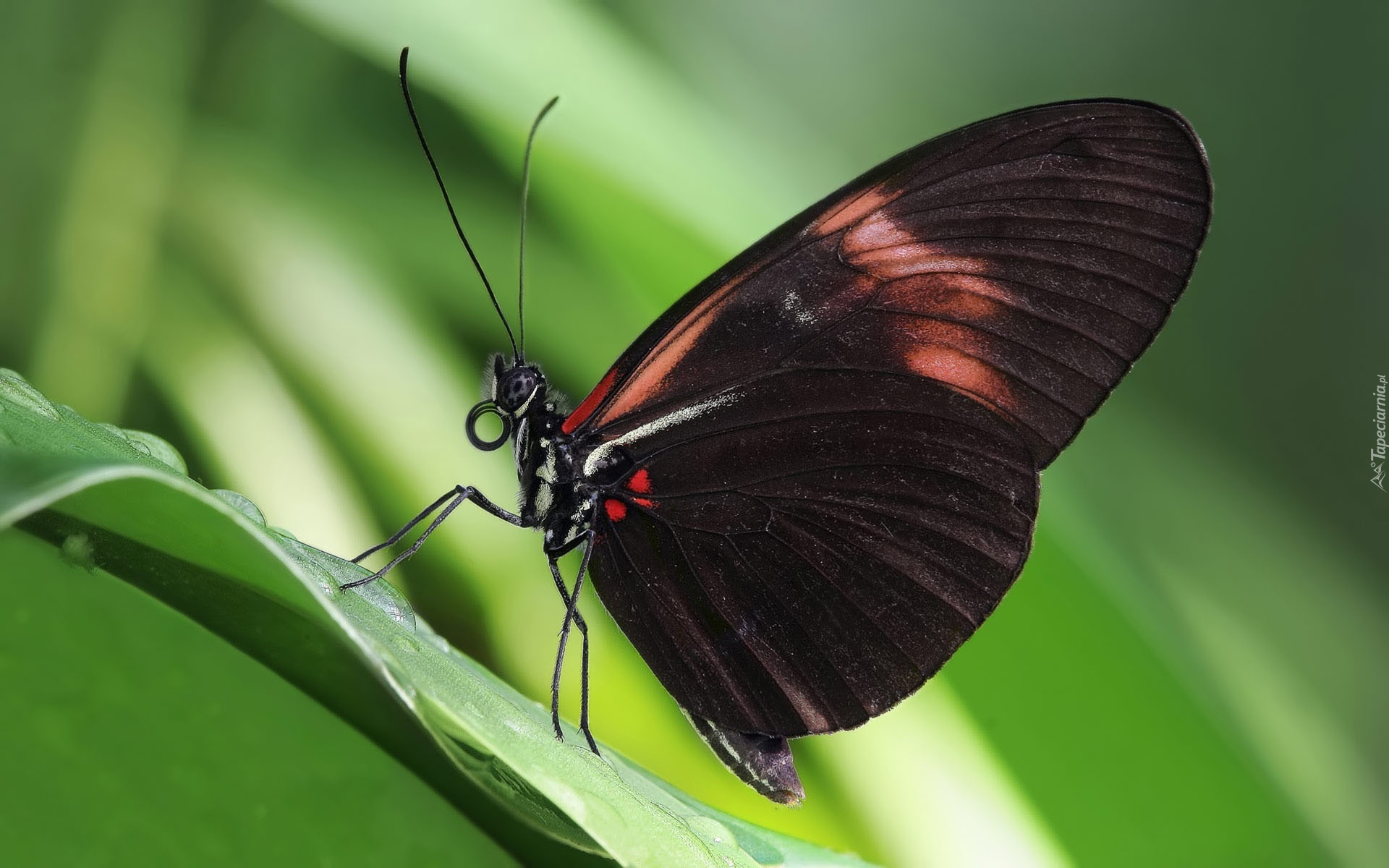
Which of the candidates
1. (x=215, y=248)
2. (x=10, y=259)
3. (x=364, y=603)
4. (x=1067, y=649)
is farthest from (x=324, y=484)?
(x=1067, y=649)

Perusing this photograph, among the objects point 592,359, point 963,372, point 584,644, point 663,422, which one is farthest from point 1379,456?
point 584,644

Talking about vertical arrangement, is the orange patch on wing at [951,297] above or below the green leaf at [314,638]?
above

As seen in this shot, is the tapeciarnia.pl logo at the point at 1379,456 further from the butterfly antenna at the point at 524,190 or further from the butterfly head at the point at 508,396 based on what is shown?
the butterfly head at the point at 508,396

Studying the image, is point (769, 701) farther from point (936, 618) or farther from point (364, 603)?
point (364, 603)

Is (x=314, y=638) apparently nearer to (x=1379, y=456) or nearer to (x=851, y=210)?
(x=851, y=210)

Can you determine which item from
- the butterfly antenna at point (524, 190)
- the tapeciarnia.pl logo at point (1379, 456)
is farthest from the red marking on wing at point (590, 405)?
the tapeciarnia.pl logo at point (1379, 456)

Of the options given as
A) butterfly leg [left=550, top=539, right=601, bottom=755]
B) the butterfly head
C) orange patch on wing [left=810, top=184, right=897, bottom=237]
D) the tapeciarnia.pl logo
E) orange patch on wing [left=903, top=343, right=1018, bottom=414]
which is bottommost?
butterfly leg [left=550, top=539, right=601, bottom=755]

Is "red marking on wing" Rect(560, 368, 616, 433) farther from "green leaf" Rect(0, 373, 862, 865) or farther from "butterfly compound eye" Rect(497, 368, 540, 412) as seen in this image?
"green leaf" Rect(0, 373, 862, 865)

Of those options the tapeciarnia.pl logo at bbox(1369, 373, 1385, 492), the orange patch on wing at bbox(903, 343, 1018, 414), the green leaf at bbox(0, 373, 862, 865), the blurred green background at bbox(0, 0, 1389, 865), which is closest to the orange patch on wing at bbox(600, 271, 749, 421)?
the orange patch on wing at bbox(903, 343, 1018, 414)
